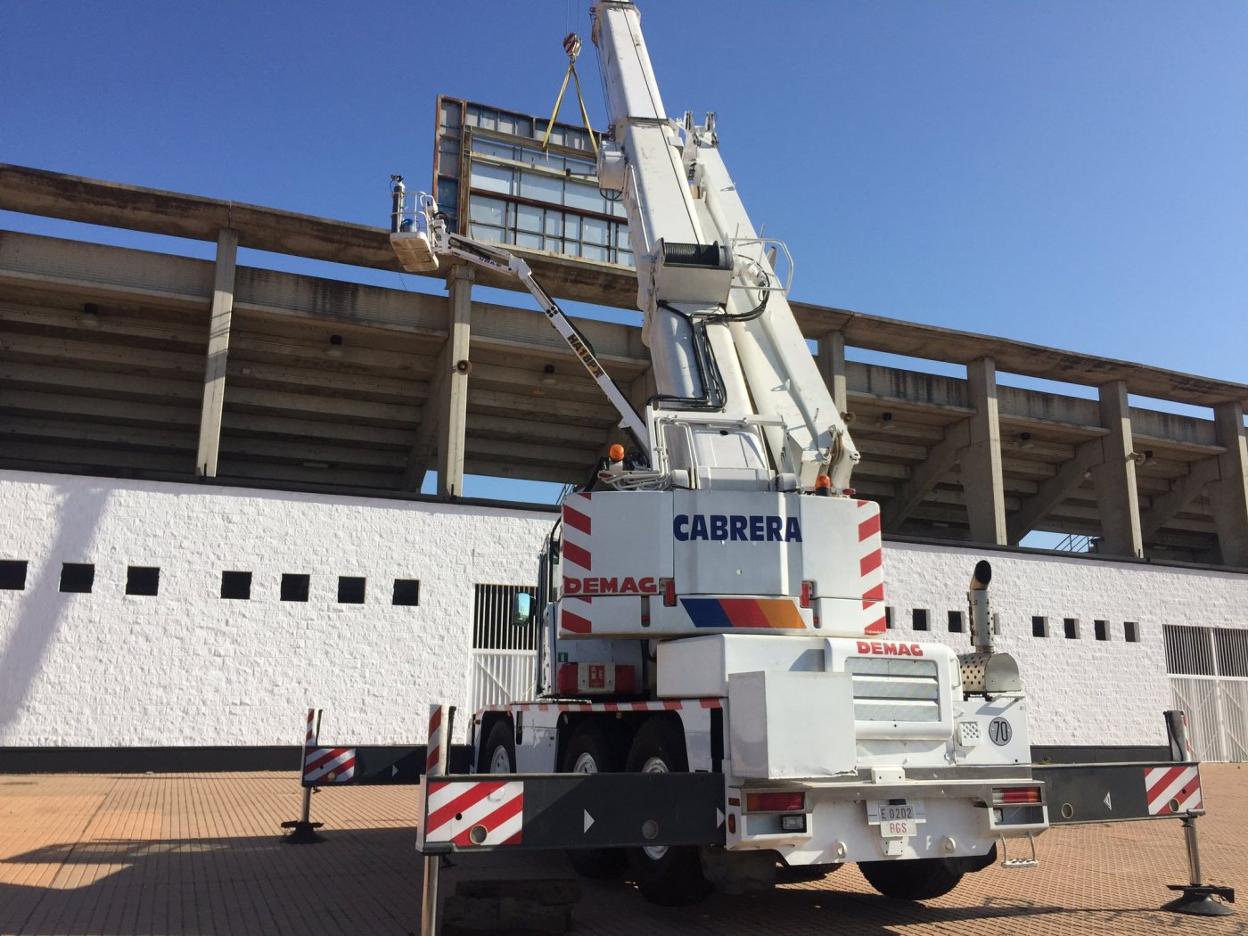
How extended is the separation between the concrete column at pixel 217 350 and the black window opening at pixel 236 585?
2.52 metres

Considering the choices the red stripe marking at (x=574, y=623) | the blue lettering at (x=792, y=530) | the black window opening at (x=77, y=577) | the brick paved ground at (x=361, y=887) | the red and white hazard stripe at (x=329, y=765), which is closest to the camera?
the brick paved ground at (x=361, y=887)

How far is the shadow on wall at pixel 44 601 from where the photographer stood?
1597 centimetres

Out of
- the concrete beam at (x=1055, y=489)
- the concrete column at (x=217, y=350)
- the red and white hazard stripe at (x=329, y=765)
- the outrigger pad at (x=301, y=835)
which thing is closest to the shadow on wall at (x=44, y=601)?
the concrete column at (x=217, y=350)

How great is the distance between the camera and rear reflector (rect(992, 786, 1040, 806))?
6.83 metres

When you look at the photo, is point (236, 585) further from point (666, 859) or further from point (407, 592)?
point (666, 859)

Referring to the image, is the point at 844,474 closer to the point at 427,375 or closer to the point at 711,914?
the point at 711,914

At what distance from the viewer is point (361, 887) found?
7.80 meters

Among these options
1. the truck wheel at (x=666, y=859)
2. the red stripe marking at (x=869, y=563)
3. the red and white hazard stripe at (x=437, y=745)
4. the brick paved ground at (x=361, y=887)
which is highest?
the red stripe marking at (x=869, y=563)

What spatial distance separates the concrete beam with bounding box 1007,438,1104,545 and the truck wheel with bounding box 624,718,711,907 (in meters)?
24.6

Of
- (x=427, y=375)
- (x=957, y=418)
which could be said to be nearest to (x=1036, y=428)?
(x=957, y=418)

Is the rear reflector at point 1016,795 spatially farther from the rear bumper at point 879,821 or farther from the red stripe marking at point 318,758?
the red stripe marking at point 318,758

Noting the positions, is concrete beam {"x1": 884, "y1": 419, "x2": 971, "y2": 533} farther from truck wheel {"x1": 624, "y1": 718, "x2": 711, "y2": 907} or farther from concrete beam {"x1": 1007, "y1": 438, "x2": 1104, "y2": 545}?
truck wheel {"x1": 624, "y1": 718, "x2": 711, "y2": 907}

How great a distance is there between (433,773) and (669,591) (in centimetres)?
281

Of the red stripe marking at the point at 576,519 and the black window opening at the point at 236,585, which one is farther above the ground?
the black window opening at the point at 236,585
